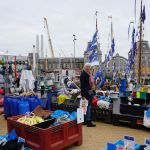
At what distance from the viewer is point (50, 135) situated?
4.31m

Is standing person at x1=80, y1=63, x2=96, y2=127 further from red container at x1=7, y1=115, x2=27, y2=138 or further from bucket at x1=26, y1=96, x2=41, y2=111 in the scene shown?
red container at x1=7, y1=115, x2=27, y2=138

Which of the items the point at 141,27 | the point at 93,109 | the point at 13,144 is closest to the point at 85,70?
the point at 93,109

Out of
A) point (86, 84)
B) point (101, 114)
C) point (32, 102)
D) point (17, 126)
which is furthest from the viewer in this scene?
point (32, 102)

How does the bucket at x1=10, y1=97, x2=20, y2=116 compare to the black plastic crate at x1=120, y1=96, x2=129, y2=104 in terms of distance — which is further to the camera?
the bucket at x1=10, y1=97, x2=20, y2=116

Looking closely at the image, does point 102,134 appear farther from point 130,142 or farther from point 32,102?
point 130,142

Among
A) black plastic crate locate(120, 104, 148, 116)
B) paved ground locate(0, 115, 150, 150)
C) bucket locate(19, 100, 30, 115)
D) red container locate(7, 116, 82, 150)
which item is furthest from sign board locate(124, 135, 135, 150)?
bucket locate(19, 100, 30, 115)

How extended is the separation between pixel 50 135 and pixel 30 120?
0.72m

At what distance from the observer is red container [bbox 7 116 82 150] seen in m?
4.24

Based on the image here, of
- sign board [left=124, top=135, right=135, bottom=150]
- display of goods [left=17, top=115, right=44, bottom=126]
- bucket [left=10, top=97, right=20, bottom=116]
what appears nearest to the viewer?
sign board [left=124, top=135, right=135, bottom=150]

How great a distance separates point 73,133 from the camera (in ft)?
16.2

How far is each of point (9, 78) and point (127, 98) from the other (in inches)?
218

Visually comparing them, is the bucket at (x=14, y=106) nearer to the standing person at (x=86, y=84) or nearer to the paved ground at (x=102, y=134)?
the paved ground at (x=102, y=134)

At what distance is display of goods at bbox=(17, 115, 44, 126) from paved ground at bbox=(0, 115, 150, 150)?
81 centimetres

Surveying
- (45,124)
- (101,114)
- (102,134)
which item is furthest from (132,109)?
(45,124)
